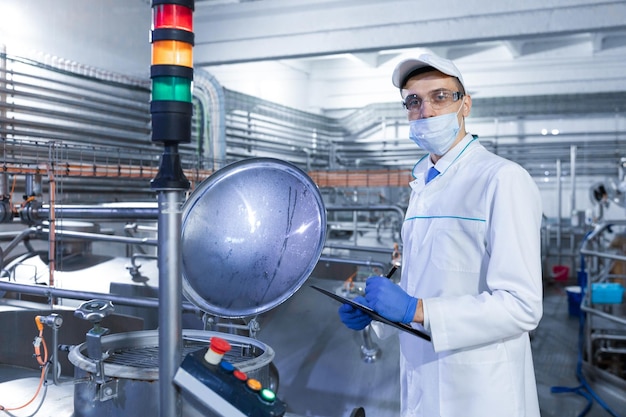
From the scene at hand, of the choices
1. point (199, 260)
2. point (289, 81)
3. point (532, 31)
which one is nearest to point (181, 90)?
point (199, 260)

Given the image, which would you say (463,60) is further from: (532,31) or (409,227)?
(409,227)

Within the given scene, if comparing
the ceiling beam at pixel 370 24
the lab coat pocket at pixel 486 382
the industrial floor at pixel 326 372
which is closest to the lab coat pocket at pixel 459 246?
the lab coat pocket at pixel 486 382

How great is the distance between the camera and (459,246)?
1.00 meters

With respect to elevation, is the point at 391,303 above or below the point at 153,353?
above

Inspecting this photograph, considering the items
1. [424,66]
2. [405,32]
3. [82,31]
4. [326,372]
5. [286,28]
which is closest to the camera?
[424,66]

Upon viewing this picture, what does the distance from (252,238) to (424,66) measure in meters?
0.47

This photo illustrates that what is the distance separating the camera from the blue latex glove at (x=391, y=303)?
0.87 metres

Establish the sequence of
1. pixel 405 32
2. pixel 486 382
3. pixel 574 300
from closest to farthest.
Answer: pixel 486 382 → pixel 405 32 → pixel 574 300

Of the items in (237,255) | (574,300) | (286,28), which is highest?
(286,28)

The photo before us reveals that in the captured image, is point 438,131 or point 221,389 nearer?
point 221,389

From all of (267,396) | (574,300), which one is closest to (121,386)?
(267,396)

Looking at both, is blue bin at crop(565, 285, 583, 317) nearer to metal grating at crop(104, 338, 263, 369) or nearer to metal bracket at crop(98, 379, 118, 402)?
metal grating at crop(104, 338, 263, 369)

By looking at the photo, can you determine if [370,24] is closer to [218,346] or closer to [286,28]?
[286,28]

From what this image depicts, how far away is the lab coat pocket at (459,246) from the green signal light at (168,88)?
557 mm
